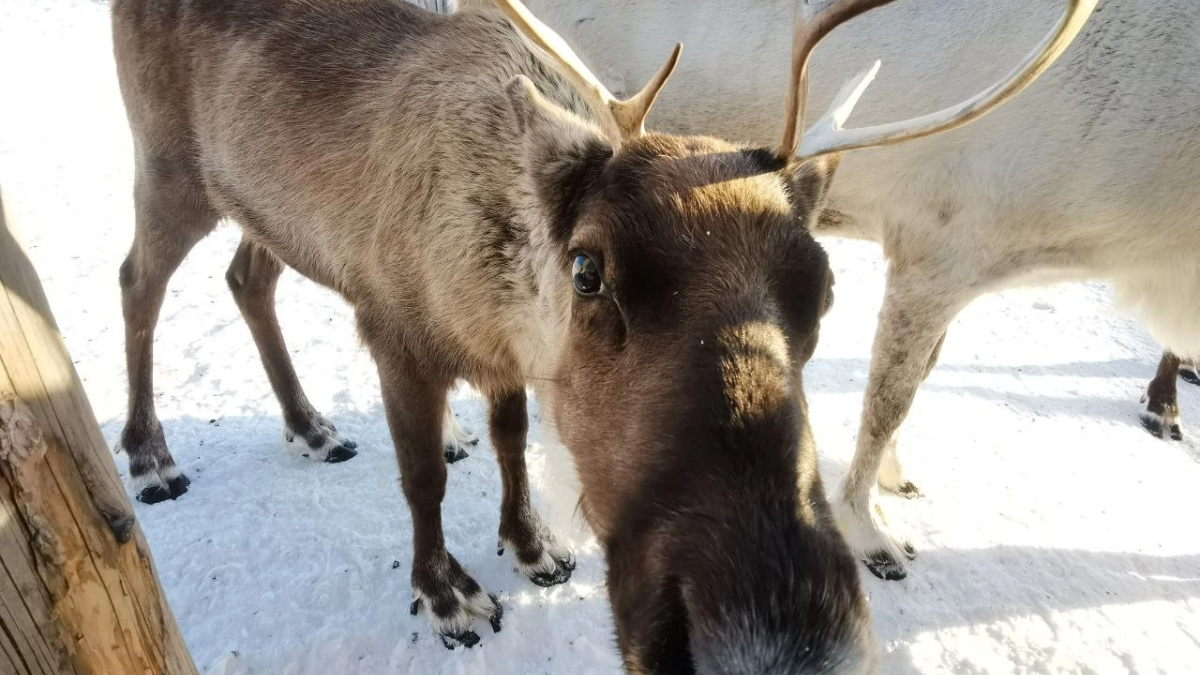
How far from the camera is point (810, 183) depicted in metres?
2.04

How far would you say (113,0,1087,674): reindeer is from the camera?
4.37 feet

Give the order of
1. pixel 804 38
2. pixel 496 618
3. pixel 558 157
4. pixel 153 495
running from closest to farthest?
pixel 804 38, pixel 558 157, pixel 496 618, pixel 153 495

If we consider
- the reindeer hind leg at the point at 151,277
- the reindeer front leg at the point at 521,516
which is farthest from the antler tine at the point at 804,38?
the reindeer hind leg at the point at 151,277

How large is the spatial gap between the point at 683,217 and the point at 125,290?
362 cm

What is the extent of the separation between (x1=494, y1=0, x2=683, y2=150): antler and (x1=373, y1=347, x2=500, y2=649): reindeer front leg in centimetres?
140

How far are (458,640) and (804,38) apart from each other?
2.75 metres

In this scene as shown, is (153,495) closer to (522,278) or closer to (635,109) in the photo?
(522,278)

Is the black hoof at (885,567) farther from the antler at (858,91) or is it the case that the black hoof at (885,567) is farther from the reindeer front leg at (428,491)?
the antler at (858,91)

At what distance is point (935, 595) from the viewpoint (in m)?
3.35

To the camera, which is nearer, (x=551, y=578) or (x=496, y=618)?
(x=496, y=618)

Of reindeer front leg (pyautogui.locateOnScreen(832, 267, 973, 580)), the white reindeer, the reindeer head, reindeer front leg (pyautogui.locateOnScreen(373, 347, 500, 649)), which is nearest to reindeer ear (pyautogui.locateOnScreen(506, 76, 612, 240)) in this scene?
the reindeer head

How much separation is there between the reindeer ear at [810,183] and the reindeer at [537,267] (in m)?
0.02

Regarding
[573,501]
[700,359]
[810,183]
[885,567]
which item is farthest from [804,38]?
[885,567]

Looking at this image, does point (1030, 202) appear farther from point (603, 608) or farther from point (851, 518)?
point (603, 608)
